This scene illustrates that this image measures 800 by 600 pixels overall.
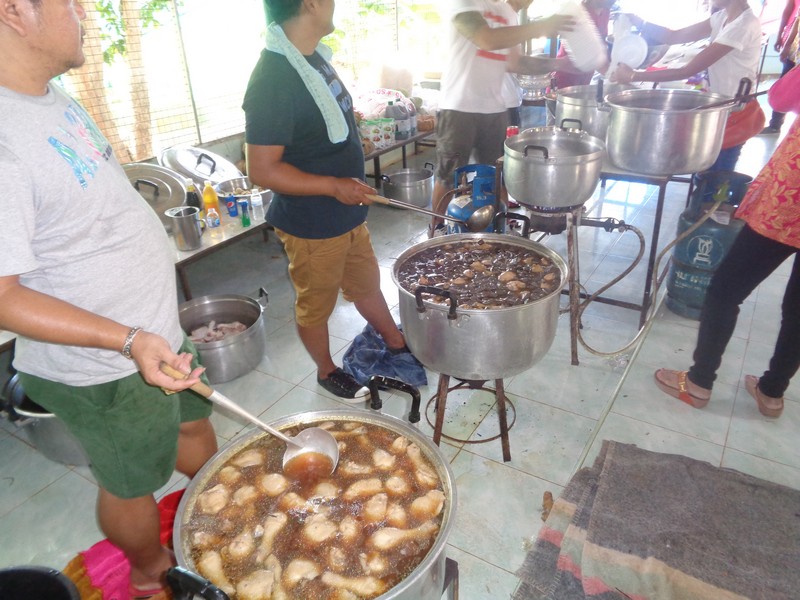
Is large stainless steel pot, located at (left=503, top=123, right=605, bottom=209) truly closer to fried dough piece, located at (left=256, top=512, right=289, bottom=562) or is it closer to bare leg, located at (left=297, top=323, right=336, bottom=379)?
bare leg, located at (left=297, top=323, right=336, bottom=379)

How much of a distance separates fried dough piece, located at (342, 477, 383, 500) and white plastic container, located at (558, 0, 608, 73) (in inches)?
122

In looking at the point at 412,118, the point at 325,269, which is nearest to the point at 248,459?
the point at 325,269

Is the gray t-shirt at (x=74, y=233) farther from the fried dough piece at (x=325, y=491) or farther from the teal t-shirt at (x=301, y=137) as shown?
the teal t-shirt at (x=301, y=137)

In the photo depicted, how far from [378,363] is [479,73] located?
2.13 meters

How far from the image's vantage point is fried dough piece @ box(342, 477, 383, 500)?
1286mm

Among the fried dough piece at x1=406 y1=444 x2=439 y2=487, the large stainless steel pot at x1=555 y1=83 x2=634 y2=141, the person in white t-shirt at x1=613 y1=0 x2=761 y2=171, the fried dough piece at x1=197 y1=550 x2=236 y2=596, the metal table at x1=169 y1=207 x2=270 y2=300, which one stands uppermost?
the person in white t-shirt at x1=613 y1=0 x2=761 y2=171

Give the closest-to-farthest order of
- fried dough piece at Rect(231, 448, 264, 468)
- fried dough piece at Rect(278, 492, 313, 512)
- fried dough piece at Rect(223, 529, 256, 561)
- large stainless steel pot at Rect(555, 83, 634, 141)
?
fried dough piece at Rect(223, 529, 256, 561), fried dough piece at Rect(278, 492, 313, 512), fried dough piece at Rect(231, 448, 264, 468), large stainless steel pot at Rect(555, 83, 634, 141)

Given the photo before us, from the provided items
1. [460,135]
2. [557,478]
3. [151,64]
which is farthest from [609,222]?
[151,64]

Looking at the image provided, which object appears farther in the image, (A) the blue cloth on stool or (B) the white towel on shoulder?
(A) the blue cloth on stool

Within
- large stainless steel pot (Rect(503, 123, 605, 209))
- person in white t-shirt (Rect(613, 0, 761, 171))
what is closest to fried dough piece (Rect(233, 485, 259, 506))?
large stainless steel pot (Rect(503, 123, 605, 209))

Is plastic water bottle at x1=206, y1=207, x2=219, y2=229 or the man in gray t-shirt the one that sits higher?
the man in gray t-shirt

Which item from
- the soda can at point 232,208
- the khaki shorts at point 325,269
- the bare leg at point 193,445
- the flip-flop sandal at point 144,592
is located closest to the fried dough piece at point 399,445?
the bare leg at point 193,445

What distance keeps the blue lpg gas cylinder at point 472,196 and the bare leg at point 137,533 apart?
223 centimetres

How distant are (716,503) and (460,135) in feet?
9.09
